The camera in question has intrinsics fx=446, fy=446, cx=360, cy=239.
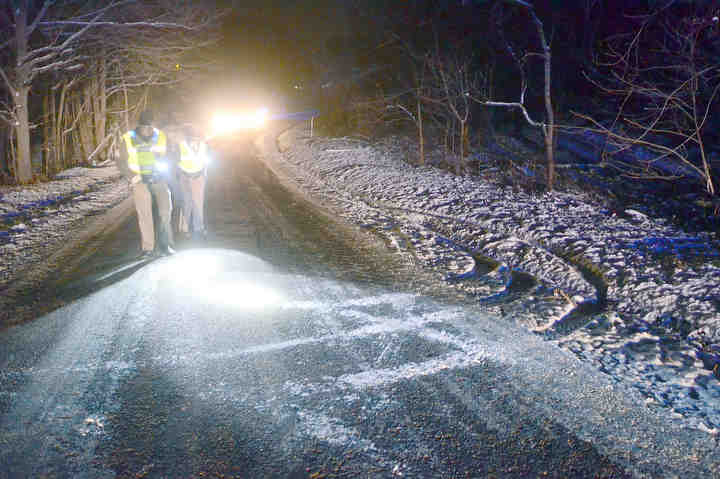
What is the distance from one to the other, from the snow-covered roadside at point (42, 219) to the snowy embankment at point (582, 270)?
4.99 metres

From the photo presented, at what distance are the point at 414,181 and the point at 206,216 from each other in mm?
6418

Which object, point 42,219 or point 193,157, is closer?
point 193,157

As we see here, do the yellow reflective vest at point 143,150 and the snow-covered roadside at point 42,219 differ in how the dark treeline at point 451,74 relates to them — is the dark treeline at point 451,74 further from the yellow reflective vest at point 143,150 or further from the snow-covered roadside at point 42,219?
the yellow reflective vest at point 143,150

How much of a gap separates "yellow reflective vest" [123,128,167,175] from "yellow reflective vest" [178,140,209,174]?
865 mm

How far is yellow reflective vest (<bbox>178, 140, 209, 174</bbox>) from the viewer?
7.06m

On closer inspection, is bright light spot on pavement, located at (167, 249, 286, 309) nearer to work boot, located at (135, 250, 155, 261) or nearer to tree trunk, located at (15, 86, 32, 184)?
work boot, located at (135, 250, 155, 261)

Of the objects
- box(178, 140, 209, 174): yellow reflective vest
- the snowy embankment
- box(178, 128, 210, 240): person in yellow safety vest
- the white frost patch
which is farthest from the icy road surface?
box(178, 140, 209, 174): yellow reflective vest

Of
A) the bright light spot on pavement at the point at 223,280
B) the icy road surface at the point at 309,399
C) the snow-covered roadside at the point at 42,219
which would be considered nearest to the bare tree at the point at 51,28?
the snow-covered roadside at the point at 42,219

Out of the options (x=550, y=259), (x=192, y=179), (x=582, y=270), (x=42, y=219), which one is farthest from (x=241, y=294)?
(x=42, y=219)

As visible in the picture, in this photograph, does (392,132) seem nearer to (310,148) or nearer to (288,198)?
(310,148)

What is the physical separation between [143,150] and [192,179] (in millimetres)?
1329

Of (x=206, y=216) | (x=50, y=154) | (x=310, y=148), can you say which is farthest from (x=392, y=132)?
(x=206, y=216)

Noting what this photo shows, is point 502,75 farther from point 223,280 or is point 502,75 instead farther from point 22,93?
point 223,280

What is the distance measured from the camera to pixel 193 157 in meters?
7.16
